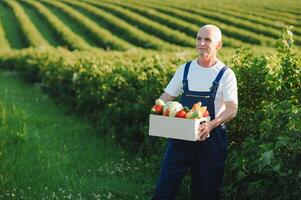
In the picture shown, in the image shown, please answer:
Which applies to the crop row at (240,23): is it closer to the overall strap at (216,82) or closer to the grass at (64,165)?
the grass at (64,165)

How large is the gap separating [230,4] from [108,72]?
3767cm

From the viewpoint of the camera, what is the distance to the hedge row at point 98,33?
3188 cm

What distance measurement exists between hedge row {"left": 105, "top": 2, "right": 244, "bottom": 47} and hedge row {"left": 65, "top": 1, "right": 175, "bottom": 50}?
2016mm

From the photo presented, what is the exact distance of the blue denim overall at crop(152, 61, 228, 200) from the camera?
5074 millimetres

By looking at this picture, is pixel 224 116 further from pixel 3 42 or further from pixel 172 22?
pixel 172 22

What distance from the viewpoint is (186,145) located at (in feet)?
16.8

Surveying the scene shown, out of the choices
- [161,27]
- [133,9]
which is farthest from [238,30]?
[133,9]

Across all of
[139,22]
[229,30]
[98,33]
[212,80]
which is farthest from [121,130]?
[139,22]

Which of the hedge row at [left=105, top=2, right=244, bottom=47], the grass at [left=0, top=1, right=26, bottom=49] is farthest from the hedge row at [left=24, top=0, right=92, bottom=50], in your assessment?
the hedge row at [left=105, top=2, right=244, bottom=47]

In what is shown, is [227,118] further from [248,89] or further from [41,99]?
[41,99]

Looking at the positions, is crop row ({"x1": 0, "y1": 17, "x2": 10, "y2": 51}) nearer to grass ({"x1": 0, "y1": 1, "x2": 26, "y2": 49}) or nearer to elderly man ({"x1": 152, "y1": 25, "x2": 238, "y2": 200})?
grass ({"x1": 0, "y1": 1, "x2": 26, "y2": 49})

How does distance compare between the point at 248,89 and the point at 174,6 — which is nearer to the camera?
the point at 248,89

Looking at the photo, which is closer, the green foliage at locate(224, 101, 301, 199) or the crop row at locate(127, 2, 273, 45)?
the green foliage at locate(224, 101, 301, 199)

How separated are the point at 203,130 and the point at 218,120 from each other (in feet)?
0.55
